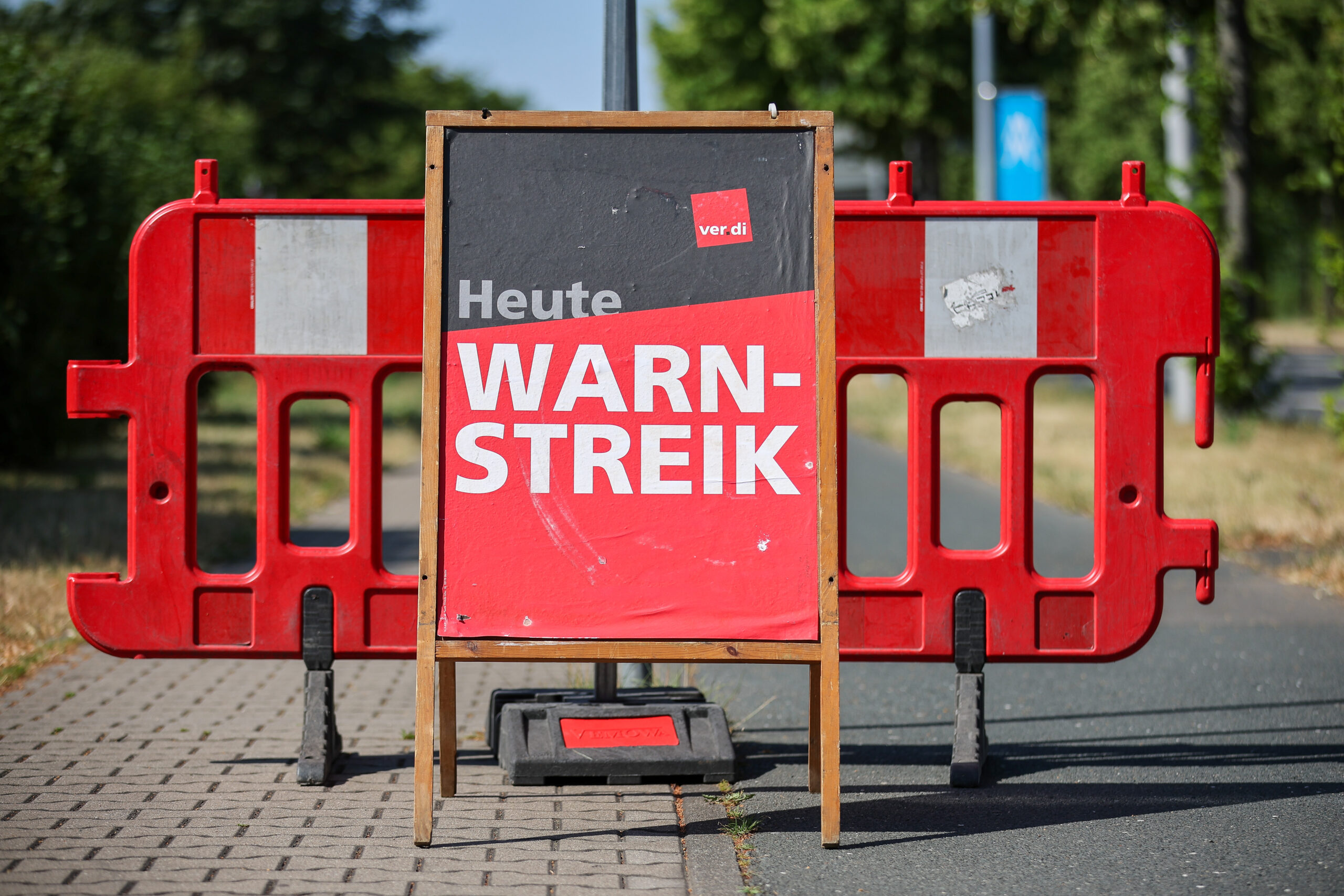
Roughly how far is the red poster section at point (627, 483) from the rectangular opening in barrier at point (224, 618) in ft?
3.04

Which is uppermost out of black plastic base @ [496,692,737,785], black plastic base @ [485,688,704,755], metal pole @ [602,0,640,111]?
metal pole @ [602,0,640,111]

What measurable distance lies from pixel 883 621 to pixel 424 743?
1550mm

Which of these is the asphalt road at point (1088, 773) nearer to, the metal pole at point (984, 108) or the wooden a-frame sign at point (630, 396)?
the wooden a-frame sign at point (630, 396)

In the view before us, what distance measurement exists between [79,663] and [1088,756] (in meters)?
4.36

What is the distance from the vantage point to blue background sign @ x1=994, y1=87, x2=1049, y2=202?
19.0m

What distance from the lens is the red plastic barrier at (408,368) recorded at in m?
4.82

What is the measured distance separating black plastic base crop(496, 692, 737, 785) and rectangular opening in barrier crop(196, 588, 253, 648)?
915 mm

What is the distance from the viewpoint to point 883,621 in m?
4.89

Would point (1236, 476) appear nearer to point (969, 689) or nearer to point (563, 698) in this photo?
point (969, 689)

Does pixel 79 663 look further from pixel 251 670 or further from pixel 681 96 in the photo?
pixel 681 96

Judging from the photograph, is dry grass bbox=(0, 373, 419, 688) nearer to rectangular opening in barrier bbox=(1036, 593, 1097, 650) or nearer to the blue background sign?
rectangular opening in barrier bbox=(1036, 593, 1097, 650)

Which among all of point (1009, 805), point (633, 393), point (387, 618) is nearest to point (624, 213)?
point (633, 393)

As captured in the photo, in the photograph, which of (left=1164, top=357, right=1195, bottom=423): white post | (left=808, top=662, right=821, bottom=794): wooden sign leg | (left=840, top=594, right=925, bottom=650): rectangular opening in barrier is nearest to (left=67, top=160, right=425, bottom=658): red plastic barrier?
(left=808, top=662, right=821, bottom=794): wooden sign leg

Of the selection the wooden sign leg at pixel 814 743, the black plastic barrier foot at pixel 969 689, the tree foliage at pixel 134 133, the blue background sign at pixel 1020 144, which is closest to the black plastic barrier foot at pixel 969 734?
the black plastic barrier foot at pixel 969 689
